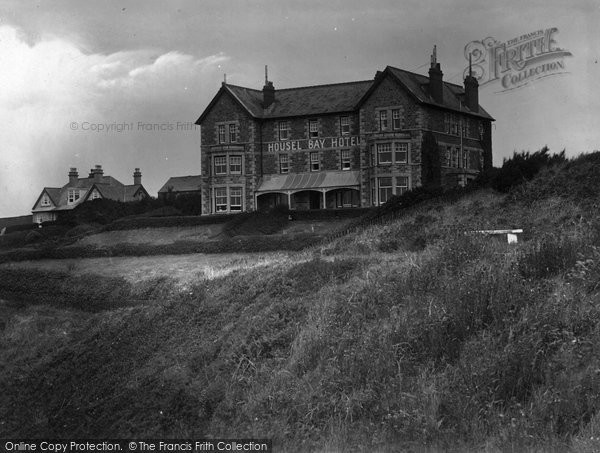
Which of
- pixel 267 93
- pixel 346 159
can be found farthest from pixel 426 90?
pixel 267 93

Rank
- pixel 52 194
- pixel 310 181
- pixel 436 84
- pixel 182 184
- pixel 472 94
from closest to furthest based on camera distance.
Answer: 1. pixel 436 84
2. pixel 310 181
3. pixel 472 94
4. pixel 52 194
5. pixel 182 184

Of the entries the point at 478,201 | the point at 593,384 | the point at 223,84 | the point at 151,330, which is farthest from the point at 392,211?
the point at 223,84

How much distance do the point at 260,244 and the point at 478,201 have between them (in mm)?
10414

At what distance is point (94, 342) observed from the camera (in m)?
20.1

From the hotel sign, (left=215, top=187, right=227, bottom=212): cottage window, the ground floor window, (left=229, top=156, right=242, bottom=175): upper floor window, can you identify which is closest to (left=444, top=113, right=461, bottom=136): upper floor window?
the hotel sign

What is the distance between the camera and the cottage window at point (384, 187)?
49.8 metres

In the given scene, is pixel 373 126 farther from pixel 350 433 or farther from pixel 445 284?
pixel 350 433

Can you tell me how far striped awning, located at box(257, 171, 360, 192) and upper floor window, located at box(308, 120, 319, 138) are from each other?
110 inches

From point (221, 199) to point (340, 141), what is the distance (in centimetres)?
1021

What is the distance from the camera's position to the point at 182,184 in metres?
81.3

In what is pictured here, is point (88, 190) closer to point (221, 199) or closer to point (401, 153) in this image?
point (221, 199)

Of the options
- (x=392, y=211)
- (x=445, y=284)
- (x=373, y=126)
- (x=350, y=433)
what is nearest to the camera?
(x=350, y=433)

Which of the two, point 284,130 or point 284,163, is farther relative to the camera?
point 284,163

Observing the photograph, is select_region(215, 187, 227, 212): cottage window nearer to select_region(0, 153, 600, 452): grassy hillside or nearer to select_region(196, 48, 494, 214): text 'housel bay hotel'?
select_region(196, 48, 494, 214): text 'housel bay hotel'
